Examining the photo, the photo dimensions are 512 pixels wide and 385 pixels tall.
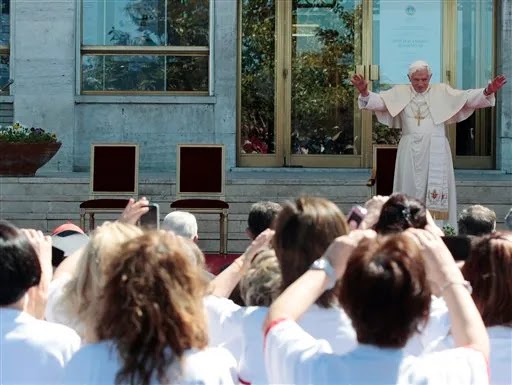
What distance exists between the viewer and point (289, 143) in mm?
12945

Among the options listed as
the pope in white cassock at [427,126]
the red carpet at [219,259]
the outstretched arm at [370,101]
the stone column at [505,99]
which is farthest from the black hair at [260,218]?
the stone column at [505,99]

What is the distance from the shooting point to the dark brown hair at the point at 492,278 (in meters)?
2.76

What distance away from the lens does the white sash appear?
866cm

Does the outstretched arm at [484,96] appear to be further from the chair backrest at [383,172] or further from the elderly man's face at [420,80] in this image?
the chair backrest at [383,172]

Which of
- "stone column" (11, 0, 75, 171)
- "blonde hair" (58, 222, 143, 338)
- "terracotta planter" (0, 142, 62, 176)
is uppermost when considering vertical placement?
"stone column" (11, 0, 75, 171)

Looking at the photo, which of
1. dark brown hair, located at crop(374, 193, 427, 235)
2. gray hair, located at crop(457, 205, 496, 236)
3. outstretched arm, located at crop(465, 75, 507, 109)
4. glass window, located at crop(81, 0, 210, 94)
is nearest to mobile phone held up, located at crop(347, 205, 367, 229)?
dark brown hair, located at crop(374, 193, 427, 235)

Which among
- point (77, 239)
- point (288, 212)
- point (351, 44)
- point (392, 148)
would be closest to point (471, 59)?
point (351, 44)

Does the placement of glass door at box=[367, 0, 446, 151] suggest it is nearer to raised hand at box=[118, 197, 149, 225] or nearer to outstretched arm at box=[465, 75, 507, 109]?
outstretched arm at box=[465, 75, 507, 109]

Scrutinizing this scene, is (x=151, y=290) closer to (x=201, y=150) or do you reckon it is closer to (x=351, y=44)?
(x=201, y=150)

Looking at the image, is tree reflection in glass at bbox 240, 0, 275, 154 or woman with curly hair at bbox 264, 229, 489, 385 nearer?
woman with curly hair at bbox 264, 229, 489, 385

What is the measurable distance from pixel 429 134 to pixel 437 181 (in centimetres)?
46

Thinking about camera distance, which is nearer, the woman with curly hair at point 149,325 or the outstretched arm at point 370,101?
the woman with curly hair at point 149,325

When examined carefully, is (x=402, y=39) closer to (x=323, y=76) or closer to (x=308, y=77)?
(x=323, y=76)

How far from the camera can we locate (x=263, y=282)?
296 centimetres
